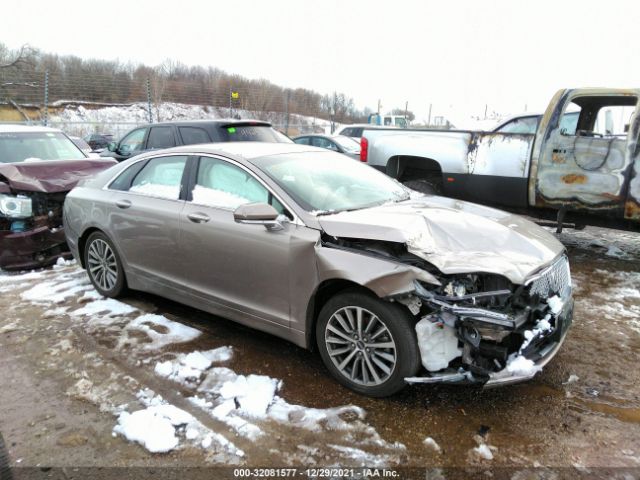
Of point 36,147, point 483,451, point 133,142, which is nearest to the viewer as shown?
point 483,451

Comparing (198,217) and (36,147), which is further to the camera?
(36,147)

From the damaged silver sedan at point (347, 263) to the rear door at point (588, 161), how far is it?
110 inches

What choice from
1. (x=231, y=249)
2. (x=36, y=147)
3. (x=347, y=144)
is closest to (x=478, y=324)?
(x=231, y=249)

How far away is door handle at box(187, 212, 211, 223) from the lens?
3815 mm

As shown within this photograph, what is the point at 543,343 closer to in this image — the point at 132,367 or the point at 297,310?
the point at 297,310

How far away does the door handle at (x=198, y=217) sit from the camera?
12.5 feet

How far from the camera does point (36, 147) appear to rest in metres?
7.02

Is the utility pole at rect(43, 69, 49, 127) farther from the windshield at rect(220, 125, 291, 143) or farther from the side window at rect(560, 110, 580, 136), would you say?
the side window at rect(560, 110, 580, 136)

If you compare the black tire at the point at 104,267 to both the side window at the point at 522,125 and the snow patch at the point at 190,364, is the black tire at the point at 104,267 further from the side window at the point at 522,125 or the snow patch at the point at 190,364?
the side window at the point at 522,125

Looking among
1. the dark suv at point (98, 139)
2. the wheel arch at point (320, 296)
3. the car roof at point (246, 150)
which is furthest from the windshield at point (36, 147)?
the dark suv at point (98, 139)

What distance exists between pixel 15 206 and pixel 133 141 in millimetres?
3959

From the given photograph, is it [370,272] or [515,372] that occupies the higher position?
[370,272]

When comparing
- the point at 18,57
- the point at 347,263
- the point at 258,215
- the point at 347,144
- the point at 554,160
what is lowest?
the point at 347,263

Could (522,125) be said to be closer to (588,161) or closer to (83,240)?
(588,161)
